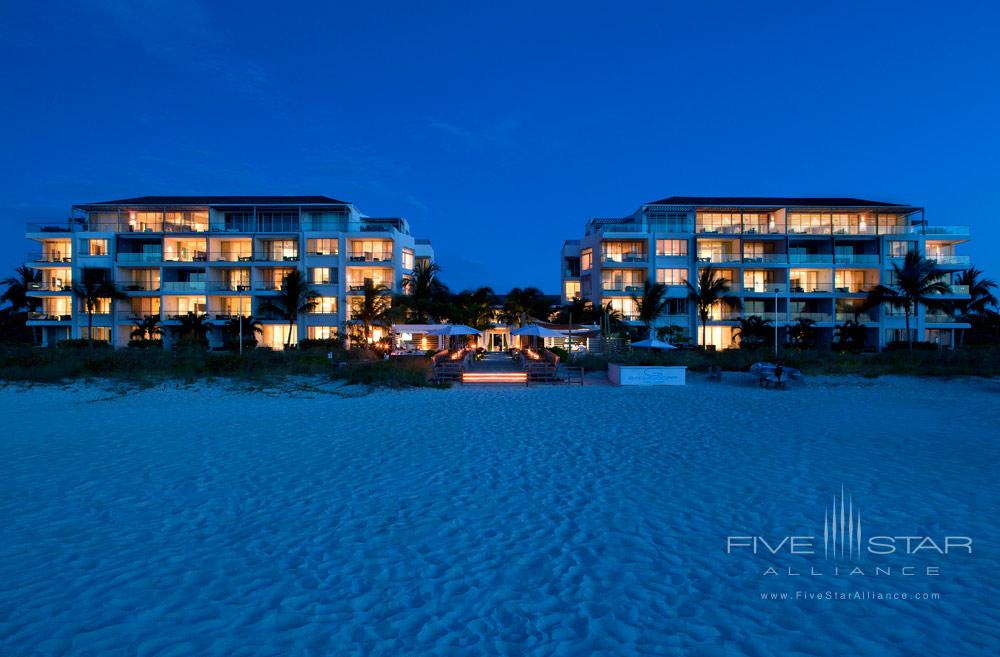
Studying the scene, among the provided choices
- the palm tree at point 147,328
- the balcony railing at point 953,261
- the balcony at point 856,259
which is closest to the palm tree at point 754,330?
the balcony at point 856,259

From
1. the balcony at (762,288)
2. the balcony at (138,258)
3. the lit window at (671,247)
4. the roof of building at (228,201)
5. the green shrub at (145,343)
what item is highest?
the roof of building at (228,201)

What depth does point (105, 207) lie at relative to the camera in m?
41.9

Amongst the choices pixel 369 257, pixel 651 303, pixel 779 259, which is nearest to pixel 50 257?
pixel 369 257

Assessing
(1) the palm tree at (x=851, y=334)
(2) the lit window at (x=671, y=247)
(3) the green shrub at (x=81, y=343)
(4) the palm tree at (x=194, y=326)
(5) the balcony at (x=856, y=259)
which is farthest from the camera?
(2) the lit window at (x=671, y=247)

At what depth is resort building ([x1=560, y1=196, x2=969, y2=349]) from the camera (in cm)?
3988

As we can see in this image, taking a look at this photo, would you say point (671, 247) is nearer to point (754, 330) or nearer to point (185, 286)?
point (754, 330)

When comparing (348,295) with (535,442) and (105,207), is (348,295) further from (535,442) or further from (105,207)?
(535,442)

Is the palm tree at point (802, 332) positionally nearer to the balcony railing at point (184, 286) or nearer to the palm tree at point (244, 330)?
the palm tree at point (244, 330)

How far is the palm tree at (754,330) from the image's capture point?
1430 inches

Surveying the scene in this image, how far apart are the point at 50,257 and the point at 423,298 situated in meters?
33.3

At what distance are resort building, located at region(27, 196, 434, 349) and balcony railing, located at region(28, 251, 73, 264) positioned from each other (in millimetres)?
86

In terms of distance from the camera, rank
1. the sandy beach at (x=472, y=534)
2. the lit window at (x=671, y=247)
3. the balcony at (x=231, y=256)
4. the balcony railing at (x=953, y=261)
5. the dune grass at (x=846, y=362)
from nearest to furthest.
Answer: the sandy beach at (x=472, y=534)
the dune grass at (x=846, y=362)
the balcony railing at (x=953, y=261)
the lit window at (x=671, y=247)
the balcony at (x=231, y=256)

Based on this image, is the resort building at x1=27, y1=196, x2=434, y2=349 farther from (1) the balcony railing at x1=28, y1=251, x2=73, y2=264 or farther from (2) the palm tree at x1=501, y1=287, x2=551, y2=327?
(2) the palm tree at x1=501, y1=287, x2=551, y2=327

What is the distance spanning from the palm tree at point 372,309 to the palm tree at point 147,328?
1575cm
